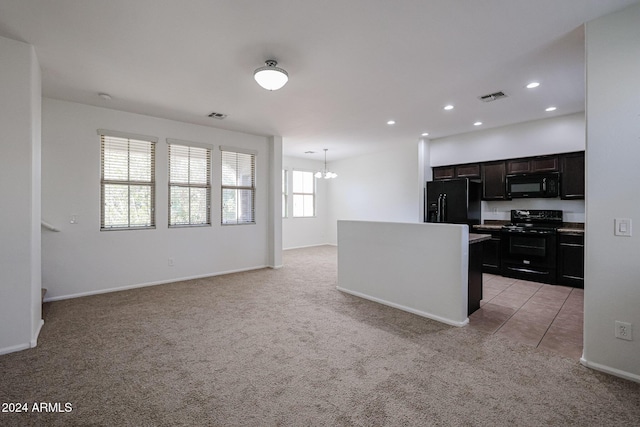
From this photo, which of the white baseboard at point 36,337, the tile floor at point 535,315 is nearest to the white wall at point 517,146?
the tile floor at point 535,315

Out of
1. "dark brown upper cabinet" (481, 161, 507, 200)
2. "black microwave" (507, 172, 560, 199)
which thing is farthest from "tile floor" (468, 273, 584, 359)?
"dark brown upper cabinet" (481, 161, 507, 200)

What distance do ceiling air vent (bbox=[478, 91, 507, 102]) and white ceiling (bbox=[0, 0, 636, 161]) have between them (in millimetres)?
109

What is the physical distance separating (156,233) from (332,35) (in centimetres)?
408

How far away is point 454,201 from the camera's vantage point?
19.2 feet

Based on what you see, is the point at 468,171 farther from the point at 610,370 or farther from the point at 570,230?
the point at 610,370

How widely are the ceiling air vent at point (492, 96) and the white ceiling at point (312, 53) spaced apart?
0.11 metres

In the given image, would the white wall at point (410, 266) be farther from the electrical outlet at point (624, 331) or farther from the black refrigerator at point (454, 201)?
the black refrigerator at point (454, 201)

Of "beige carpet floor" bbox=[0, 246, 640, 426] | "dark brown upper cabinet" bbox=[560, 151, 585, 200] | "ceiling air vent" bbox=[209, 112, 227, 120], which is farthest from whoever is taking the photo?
"dark brown upper cabinet" bbox=[560, 151, 585, 200]

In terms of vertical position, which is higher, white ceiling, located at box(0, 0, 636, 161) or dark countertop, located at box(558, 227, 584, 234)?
white ceiling, located at box(0, 0, 636, 161)

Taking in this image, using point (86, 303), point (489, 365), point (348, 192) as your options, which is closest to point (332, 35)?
point (489, 365)

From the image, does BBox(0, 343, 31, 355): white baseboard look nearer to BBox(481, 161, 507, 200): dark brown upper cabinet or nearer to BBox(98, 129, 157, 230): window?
BBox(98, 129, 157, 230): window

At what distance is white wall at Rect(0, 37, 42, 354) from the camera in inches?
102

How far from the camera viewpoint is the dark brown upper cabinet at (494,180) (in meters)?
5.64

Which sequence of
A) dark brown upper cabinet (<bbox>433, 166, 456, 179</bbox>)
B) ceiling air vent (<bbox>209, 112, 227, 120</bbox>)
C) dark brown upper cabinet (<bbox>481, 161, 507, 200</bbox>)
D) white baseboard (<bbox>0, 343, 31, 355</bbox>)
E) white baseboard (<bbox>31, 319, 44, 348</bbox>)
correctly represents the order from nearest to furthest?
white baseboard (<bbox>0, 343, 31, 355</bbox>) < white baseboard (<bbox>31, 319, 44, 348</bbox>) < ceiling air vent (<bbox>209, 112, 227, 120</bbox>) < dark brown upper cabinet (<bbox>481, 161, 507, 200</bbox>) < dark brown upper cabinet (<bbox>433, 166, 456, 179</bbox>)
